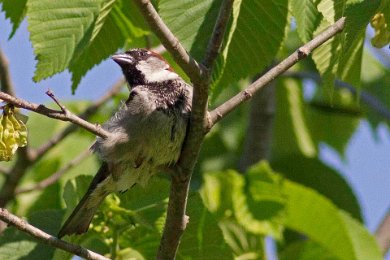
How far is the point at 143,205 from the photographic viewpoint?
12.2 ft

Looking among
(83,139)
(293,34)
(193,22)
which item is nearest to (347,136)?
(293,34)

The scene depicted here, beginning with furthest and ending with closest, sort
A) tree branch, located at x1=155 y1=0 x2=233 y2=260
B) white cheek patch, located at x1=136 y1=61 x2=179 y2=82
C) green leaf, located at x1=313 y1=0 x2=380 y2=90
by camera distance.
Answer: white cheek patch, located at x1=136 y1=61 x2=179 y2=82
tree branch, located at x1=155 y1=0 x2=233 y2=260
green leaf, located at x1=313 y1=0 x2=380 y2=90

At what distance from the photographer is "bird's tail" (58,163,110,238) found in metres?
3.55

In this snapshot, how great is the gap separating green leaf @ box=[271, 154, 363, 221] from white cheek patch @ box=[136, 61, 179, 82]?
214 centimetres

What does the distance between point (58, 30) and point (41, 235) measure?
2.42ft

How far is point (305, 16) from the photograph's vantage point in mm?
3059

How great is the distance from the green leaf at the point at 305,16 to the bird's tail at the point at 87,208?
932 mm

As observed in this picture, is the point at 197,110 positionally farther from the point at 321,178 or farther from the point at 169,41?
the point at 321,178

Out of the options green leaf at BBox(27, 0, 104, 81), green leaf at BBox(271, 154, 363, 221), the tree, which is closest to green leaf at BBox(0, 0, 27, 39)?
the tree

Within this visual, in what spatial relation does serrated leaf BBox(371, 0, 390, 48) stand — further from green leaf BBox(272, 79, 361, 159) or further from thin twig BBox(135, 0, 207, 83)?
green leaf BBox(272, 79, 361, 159)

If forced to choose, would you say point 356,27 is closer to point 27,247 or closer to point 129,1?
point 129,1

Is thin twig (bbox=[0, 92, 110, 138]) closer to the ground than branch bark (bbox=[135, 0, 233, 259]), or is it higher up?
higher up

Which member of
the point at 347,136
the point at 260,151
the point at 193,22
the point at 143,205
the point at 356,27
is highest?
the point at 193,22

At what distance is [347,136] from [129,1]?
4.04 m
